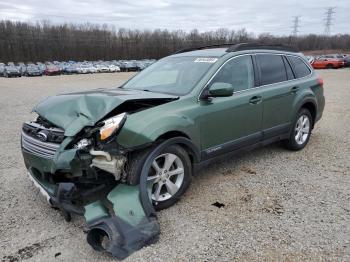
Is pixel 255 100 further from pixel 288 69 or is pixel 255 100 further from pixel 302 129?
pixel 302 129

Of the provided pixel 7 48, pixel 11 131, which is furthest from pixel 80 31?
pixel 11 131

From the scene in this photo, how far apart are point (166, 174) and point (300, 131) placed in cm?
317

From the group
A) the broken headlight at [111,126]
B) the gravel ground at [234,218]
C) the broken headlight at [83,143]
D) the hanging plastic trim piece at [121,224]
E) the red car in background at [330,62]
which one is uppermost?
the broken headlight at [111,126]

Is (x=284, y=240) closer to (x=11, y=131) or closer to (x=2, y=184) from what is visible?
(x=2, y=184)

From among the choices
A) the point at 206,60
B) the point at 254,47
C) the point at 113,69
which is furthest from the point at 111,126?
the point at 113,69

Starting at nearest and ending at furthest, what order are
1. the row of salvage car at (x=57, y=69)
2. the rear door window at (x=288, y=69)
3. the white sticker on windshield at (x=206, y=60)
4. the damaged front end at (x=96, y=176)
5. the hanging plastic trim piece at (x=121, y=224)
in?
1. the hanging plastic trim piece at (x=121, y=224)
2. the damaged front end at (x=96, y=176)
3. the white sticker on windshield at (x=206, y=60)
4. the rear door window at (x=288, y=69)
5. the row of salvage car at (x=57, y=69)

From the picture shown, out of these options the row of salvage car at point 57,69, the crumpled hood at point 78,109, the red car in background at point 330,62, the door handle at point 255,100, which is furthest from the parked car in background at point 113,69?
the crumpled hood at point 78,109

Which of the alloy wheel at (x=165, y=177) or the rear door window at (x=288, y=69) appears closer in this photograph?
the alloy wheel at (x=165, y=177)

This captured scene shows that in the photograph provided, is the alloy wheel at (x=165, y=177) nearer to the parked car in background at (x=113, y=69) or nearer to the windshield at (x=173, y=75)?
the windshield at (x=173, y=75)

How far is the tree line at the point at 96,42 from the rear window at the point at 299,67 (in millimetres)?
92321

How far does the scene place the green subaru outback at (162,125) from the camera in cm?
325

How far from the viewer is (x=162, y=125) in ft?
11.4

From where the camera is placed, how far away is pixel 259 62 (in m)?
4.89

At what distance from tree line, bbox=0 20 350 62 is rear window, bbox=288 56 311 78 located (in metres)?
92.3
